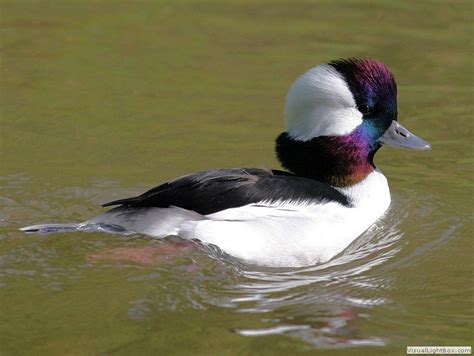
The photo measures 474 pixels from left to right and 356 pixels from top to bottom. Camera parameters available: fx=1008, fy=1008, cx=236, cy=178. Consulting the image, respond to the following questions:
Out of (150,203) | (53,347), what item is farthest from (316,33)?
(53,347)

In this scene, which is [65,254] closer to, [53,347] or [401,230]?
[53,347]

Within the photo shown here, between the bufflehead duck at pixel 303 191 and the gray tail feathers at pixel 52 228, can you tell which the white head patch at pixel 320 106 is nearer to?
the bufflehead duck at pixel 303 191

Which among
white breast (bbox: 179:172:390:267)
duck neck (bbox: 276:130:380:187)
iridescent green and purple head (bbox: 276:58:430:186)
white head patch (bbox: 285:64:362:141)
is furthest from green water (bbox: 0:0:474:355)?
white head patch (bbox: 285:64:362:141)

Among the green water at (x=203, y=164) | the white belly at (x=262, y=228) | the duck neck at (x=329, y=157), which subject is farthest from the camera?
the duck neck at (x=329, y=157)

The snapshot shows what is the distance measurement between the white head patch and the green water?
39.8 inches

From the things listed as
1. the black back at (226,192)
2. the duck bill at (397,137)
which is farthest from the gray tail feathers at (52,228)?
the duck bill at (397,137)

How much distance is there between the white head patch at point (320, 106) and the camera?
7.92 m

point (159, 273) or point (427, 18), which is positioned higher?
point (427, 18)

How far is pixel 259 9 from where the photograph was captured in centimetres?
1406

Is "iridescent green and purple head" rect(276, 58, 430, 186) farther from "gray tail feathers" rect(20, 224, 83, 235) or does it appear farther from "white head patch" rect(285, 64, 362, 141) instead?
"gray tail feathers" rect(20, 224, 83, 235)

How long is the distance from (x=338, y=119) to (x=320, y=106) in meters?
0.19

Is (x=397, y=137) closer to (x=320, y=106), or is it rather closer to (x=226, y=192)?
(x=320, y=106)

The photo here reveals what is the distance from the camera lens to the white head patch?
7.92 metres

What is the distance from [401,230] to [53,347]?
11.8ft
